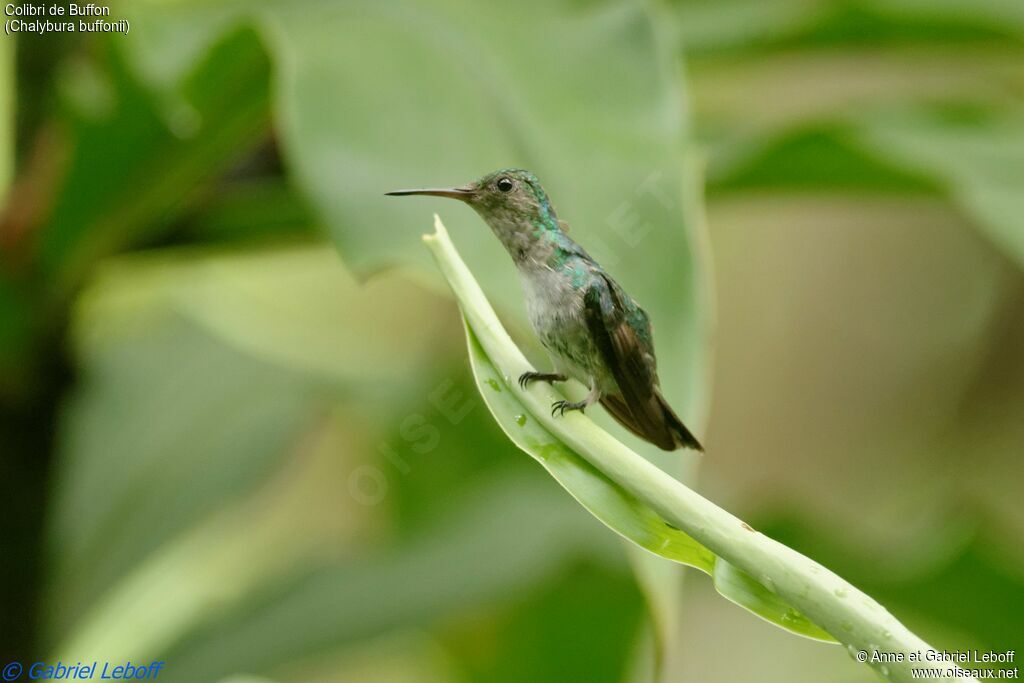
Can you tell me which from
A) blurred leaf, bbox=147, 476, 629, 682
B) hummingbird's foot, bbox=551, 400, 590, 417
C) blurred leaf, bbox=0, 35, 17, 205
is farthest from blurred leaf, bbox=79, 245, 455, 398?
hummingbird's foot, bbox=551, 400, 590, 417

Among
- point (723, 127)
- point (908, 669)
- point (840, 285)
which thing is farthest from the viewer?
point (840, 285)

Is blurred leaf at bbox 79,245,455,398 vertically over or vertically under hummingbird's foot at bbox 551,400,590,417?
under

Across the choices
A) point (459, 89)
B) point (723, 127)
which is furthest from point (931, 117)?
point (459, 89)

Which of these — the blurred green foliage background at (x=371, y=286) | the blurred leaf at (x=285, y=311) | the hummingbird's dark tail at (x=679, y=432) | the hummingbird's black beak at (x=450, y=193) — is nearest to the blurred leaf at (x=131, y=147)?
the blurred green foliage background at (x=371, y=286)

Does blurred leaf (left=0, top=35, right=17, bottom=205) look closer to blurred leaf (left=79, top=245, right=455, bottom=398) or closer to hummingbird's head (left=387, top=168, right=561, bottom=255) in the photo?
blurred leaf (left=79, top=245, right=455, bottom=398)

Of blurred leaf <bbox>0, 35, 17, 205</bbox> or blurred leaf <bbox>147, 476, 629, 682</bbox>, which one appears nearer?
blurred leaf <bbox>0, 35, 17, 205</bbox>

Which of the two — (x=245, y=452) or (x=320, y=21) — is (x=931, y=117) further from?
(x=245, y=452)
